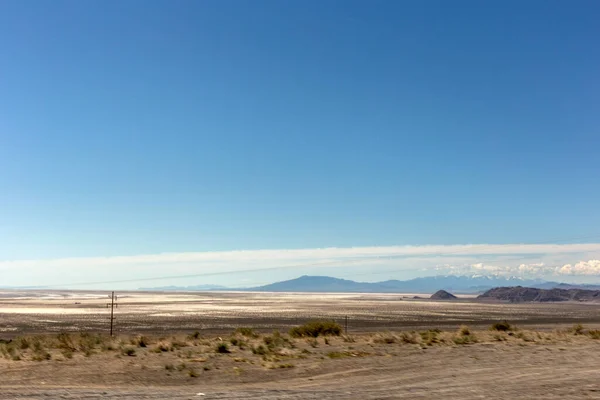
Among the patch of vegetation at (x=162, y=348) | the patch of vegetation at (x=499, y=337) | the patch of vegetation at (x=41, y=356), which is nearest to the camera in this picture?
the patch of vegetation at (x=41, y=356)

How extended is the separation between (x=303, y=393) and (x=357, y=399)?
5.06 ft

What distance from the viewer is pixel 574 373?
18547mm

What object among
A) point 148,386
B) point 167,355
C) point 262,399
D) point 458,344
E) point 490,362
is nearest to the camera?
point 262,399

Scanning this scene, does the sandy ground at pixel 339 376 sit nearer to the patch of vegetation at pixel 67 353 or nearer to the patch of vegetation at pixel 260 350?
the patch of vegetation at pixel 67 353

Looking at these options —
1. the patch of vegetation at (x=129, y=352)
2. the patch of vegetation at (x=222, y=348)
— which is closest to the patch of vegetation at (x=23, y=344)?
the patch of vegetation at (x=129, y=352)

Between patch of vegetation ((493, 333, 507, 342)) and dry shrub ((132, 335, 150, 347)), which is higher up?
dry shrub ((132, 335, 150, 347))

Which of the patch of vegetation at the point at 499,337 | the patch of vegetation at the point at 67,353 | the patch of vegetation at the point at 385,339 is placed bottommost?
the patch of vegetation at the point at 499,337

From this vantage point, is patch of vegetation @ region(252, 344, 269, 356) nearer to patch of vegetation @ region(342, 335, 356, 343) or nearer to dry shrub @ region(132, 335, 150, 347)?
dry shrub @ region(132, 335, 150, 347)

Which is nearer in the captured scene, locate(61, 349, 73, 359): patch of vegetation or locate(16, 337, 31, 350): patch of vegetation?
locate(61, 349, 73, 359): patch of vegetation

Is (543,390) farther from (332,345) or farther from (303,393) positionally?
(332,345)

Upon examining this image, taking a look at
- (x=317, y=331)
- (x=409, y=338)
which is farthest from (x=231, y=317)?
(x=409, y=338)

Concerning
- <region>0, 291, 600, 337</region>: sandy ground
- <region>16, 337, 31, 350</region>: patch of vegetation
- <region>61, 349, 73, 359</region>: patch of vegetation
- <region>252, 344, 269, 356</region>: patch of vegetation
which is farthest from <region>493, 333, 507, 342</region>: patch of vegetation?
<region>16, 337, 31, 350</region>: patch of vegetation

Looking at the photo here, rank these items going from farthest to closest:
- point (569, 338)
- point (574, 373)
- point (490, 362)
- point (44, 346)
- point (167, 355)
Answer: point (569, 338) → point (44, 346) → point (167, 355) → point (490, 362) → point (574, 373)

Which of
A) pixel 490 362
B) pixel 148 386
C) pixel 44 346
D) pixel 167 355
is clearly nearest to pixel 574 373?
pixel 490 362
